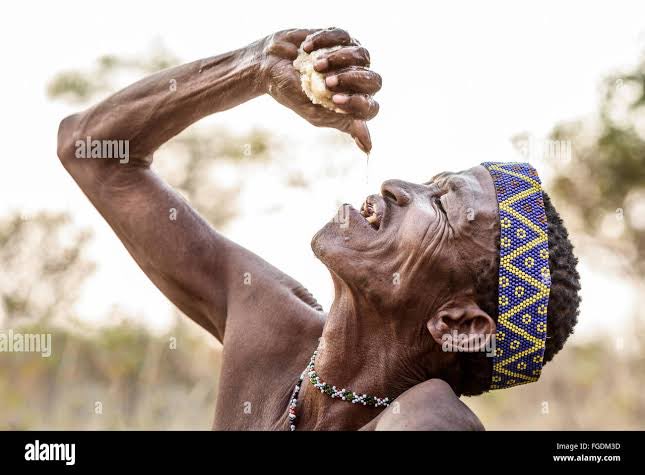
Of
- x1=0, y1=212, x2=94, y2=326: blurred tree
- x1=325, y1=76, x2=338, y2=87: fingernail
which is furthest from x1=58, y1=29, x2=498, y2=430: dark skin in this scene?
x1=0, y1=212, x2=94, y2=326: blurred tree

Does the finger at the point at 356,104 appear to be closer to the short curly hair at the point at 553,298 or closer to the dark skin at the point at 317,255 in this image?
the dark skin at the point at 317,255

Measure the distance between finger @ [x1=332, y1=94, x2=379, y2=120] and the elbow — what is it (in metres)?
1.08

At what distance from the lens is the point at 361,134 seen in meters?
2.94

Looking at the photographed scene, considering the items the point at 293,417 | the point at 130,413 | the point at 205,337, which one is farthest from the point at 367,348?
the point at 205,337

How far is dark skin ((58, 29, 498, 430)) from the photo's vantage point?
2.83 metres

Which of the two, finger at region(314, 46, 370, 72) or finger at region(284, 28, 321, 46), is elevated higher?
finger at region(284, 28, 321, 46)

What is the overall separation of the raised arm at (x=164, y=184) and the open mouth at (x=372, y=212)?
49 cm


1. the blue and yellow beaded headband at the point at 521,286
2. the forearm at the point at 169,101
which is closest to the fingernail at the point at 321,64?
the forearm at the point at 169,101

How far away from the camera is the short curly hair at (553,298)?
9.24 ft

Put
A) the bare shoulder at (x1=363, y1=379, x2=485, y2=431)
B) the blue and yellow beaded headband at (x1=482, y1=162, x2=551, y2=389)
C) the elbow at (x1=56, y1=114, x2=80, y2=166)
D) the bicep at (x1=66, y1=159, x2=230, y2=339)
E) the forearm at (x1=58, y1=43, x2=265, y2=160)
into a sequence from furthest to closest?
the elbow at (x1=56, y1=114, x2=80, y2=166) < the bicep at (x1=66, y1=159, x2=230, y2=339) < the forearm at (x1=58, y1=43, x2=265, y2=160) < the blue and yellow beaded headband at (x1=482, y1=162, x2=551, y2=389) < the bare shoulder at (x1=363, y1=379, x2=485, y2=431)

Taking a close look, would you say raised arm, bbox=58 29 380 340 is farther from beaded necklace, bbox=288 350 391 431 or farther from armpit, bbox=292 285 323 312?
beaded necklace, bbox=288 350 391 431

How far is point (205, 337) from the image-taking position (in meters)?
9.48
